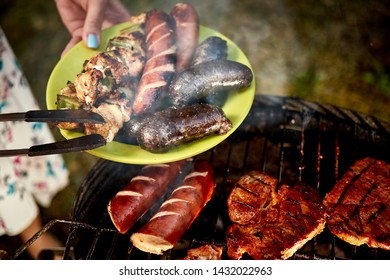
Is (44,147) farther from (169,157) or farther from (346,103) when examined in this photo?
(346,103)

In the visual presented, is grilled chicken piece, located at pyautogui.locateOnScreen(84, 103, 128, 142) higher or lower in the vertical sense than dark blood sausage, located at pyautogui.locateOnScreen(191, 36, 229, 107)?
lower

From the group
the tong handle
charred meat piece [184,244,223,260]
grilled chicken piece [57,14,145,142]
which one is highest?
grilled chicken piece [57,14,145,142]

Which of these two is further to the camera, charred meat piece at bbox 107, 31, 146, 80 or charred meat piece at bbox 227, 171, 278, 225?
charred meat piece at bbox 107, 31, 146, 80

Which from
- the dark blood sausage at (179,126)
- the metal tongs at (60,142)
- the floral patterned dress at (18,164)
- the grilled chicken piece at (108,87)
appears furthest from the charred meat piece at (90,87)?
the floral patterned dress at (18,164)

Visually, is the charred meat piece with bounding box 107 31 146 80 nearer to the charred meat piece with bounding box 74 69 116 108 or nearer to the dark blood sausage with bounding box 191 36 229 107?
the charred meat piece with bounding box 74 69 116 108

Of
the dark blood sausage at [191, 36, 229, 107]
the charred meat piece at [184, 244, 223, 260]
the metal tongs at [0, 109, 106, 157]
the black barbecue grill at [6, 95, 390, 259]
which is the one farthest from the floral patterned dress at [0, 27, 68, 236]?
the charred meat piece at [184, 244, 223, 260]

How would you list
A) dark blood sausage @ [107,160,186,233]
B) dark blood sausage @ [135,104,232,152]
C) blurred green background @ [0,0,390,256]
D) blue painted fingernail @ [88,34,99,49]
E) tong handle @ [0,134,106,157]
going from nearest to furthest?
tong handle @ [0,134,106,157] < dark blood sausage @ [135,104,232,152] < dark blood sausage @ [107,160,186,233] < blue painted fingernail @ [88,34,99,49] < blurred green background @ [0,0,390,256]

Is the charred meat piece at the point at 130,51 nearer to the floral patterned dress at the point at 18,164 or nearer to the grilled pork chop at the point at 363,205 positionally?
the floral patterned dress at the point at 18,164

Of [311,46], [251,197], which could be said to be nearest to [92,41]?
[251,197]
